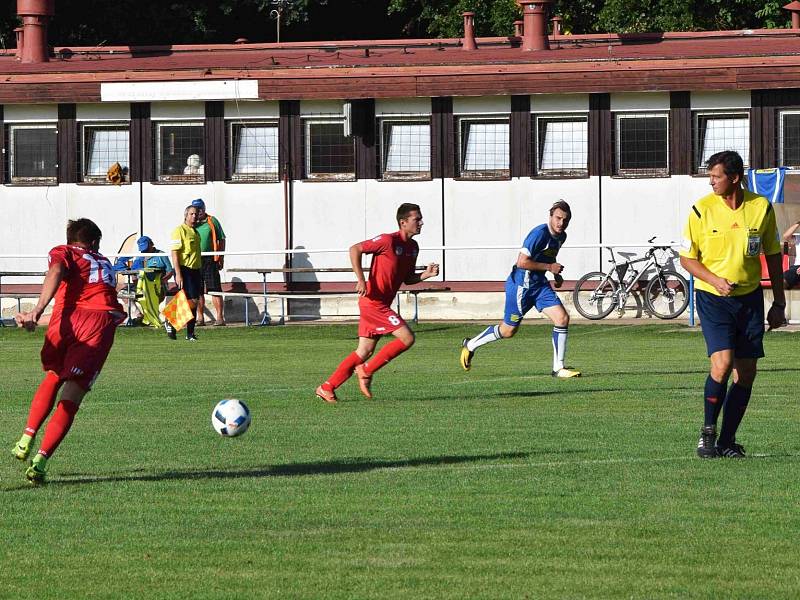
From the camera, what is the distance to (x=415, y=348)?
2311 centimetres

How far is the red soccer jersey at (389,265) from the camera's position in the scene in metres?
15.3

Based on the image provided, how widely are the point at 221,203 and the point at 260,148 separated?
50.6 inches

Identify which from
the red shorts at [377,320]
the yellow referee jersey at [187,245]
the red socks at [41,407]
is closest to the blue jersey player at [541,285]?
the red shorts at [377,320]

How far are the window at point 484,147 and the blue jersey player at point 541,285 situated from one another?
12.7 metres

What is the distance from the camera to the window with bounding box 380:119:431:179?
30578 millimetres

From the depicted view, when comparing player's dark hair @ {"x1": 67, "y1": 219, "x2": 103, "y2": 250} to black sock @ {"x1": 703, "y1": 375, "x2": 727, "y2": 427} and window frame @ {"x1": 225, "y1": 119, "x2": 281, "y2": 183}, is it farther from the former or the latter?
window frame @ {"x1": 225, "y1": 119, "x2": 281, "y2": 183}

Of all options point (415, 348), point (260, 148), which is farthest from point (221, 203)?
point (415, 348)

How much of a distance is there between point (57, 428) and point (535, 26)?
22988mm

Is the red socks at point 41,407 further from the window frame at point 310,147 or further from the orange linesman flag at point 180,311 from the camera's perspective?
the window frame at point 310,147

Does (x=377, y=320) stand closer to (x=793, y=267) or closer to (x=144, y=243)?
(x=793, y=267)

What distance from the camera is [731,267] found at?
1026cm

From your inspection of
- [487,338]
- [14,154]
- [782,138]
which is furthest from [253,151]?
[487,338]

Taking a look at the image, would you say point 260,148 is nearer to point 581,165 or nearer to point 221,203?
point 221,203

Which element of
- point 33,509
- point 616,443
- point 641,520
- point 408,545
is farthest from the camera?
point 616,443
